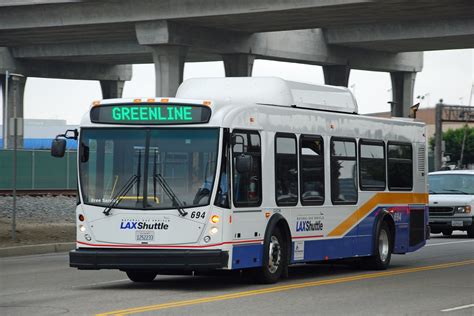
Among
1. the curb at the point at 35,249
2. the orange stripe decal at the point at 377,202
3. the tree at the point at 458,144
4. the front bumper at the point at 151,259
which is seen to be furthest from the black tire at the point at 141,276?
the tree at the point at 458,144

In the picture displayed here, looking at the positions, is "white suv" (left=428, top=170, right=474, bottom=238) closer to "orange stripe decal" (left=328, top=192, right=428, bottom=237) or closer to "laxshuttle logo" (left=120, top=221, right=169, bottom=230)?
"orange stripe decal" (left=328, top=192, right=428, bottom=237)

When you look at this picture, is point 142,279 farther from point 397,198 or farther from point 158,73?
point 158,73

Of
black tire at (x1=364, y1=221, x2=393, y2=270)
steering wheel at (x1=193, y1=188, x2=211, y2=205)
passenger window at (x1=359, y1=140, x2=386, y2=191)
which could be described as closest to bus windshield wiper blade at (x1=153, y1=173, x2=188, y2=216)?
steering wheel at (x1=193, y1=188, x2=211, y2=205)

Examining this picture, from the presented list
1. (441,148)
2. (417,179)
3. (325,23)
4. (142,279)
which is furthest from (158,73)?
(142,279)

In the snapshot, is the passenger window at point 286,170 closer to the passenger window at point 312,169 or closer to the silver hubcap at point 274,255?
the passenger window at point 312,169

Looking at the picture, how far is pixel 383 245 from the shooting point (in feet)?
74.2

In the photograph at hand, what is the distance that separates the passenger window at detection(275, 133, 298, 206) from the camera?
1881 centimetres

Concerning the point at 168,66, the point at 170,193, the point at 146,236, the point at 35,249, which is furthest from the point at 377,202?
the point at 168,66

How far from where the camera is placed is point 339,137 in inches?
821

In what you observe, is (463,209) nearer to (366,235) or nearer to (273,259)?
(366,235)

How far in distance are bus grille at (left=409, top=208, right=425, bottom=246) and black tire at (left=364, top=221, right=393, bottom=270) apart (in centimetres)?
96

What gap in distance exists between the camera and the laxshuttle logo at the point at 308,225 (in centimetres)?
1936

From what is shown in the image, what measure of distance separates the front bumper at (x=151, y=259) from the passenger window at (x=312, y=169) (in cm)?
275

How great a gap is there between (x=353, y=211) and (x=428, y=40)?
36.6 metres
